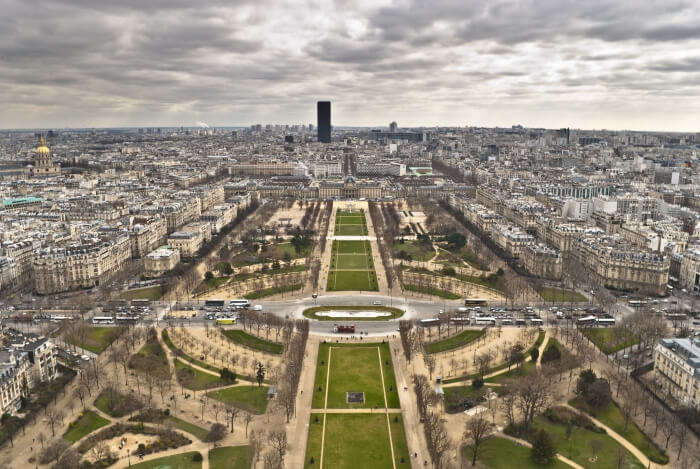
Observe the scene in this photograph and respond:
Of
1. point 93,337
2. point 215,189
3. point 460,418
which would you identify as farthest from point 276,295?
point 215,189

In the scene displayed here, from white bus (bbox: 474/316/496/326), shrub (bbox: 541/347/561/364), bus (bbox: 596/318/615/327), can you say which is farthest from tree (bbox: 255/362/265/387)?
bus (bbox: 596/318/615/327)

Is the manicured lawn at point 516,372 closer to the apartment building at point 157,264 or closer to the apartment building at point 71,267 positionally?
the apartment building at point 157,264

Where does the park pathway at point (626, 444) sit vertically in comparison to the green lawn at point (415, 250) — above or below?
below

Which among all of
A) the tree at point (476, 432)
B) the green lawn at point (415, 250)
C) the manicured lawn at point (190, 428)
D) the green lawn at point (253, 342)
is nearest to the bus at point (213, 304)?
the green lawn at point (253, 342)

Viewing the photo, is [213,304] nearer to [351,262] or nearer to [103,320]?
[103,320]

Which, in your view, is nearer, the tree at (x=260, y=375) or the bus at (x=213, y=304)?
the tree at (x=260, y=375)

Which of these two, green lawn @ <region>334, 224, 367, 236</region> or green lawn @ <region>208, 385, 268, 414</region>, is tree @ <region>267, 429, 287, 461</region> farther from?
green lawn @ <region>334, 224, 367, 236</region>

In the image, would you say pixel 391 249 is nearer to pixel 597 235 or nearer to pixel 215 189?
pixel 597 235
